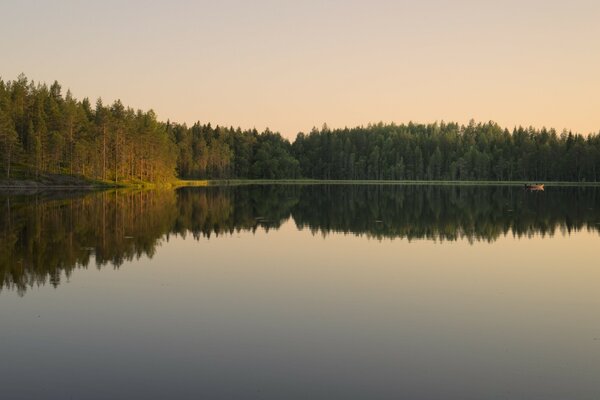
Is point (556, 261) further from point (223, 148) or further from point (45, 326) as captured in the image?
point (223, 148)

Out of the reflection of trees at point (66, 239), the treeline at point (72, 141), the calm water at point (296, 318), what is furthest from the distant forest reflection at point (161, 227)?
the treeline at point (72, 141)

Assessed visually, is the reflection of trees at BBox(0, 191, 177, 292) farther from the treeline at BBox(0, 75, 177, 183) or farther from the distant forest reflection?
the treeline at BBox(0, 75, 177, 183)

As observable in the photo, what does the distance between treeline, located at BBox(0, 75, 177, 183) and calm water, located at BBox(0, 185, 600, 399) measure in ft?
261

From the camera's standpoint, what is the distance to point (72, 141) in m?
115

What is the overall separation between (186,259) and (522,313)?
1584cm

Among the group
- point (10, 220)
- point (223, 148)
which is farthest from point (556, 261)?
point (223, 148)

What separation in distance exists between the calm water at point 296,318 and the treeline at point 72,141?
79642mm

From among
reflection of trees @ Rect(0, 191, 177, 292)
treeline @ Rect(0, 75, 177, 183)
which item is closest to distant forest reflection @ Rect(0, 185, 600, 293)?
reflection of trees @ Rect(0, 191, 177, 292)

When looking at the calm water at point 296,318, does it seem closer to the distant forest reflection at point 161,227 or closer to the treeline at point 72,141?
the distant forest reflection at point 161,227

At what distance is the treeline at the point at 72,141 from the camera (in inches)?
4258

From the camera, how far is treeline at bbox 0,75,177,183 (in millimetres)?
108156

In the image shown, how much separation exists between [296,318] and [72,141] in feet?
358

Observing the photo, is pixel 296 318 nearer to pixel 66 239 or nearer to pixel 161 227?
pixel 66 239

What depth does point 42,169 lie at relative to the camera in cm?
11100
